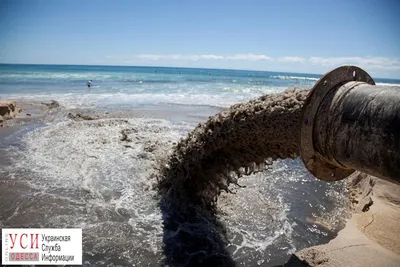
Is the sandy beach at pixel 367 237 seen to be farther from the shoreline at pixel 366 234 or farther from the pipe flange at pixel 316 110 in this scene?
the pipe flange at pixel 316 110

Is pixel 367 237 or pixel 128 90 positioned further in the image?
pixel 128 90

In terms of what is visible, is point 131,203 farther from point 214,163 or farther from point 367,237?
point 367,237

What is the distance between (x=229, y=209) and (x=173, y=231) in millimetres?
1005

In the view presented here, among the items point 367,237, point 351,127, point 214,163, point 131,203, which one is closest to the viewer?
point 351,127

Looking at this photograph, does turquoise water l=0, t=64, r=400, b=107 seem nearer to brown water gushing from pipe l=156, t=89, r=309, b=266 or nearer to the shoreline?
brown water gushing from pipe l=156, t=89, r=309, b=266

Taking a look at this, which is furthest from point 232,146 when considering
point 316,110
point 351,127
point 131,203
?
point 131,203

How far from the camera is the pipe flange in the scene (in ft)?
6.81

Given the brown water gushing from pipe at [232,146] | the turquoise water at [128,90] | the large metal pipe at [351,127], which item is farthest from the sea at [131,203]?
the turquoise water at [128,90]

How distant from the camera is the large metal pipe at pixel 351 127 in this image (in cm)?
164

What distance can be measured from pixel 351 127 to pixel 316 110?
1.02ft

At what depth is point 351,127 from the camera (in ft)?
6.05

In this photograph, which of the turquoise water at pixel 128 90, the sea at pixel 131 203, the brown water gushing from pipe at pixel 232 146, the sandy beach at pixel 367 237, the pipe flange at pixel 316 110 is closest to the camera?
the pipe flange at pixel 316 110

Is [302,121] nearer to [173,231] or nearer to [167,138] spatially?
[173,231]

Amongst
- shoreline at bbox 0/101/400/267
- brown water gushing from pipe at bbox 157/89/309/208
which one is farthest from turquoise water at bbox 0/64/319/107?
shoreline at bbox 0/101/400/267
